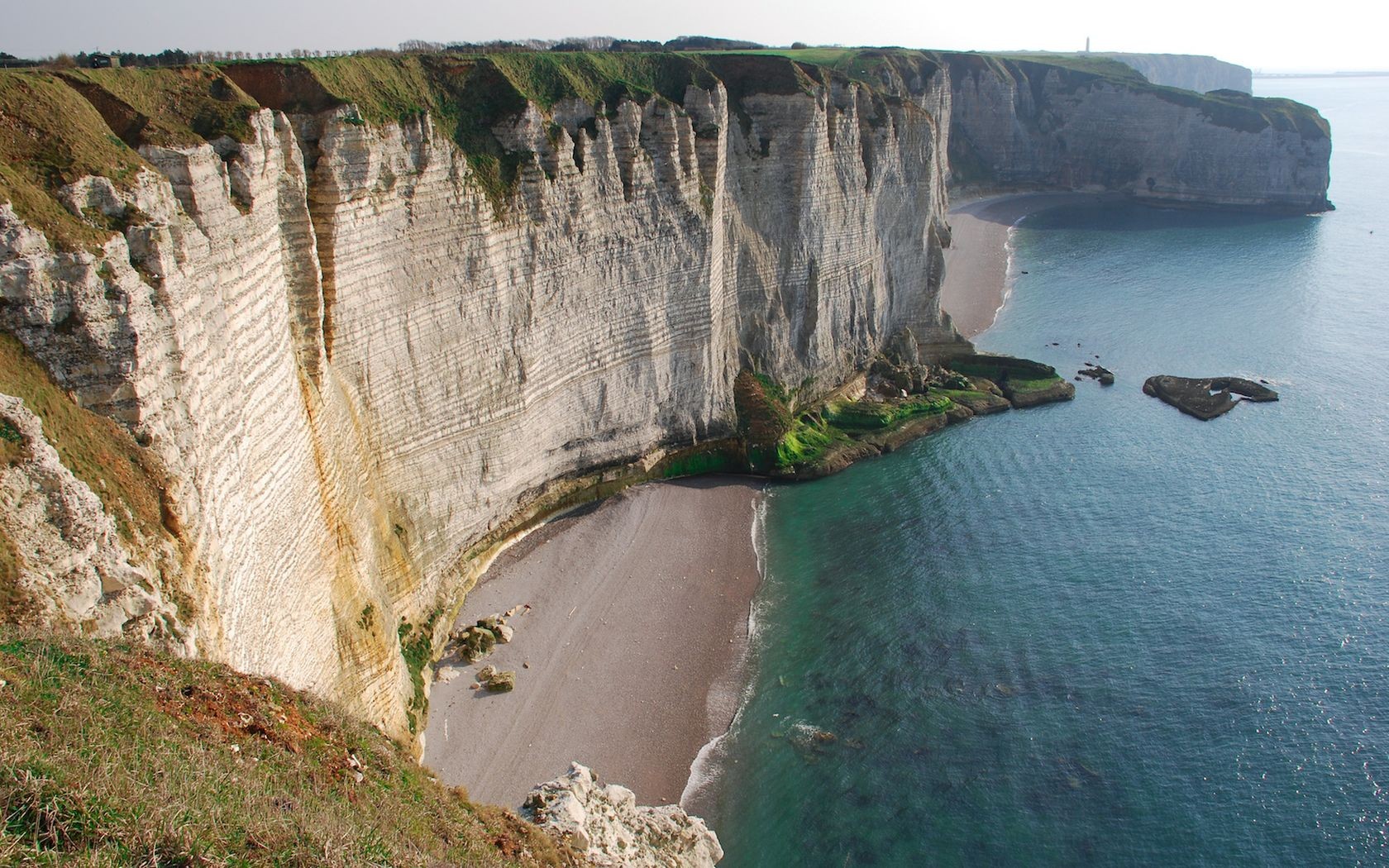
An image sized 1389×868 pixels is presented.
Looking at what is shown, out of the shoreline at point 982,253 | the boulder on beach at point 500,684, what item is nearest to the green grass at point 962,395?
the shoreline at point 982,253

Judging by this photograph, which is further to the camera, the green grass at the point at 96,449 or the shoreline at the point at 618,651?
the shoreline at the point at 618,651

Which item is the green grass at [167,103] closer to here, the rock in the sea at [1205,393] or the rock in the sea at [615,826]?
the rock in the sea at [615,826]

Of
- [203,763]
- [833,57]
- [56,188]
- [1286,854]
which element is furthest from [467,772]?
[833,57]

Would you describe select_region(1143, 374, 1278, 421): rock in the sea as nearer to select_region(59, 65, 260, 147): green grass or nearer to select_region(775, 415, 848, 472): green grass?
select_region(775, 415, 848, 472): green grass

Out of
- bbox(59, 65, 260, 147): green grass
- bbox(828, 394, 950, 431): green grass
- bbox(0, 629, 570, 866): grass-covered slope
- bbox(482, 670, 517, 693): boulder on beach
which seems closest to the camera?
bbox(0, 629, 570, 866): grass-covered slope

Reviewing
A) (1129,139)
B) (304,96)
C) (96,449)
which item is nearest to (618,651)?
(96,449)

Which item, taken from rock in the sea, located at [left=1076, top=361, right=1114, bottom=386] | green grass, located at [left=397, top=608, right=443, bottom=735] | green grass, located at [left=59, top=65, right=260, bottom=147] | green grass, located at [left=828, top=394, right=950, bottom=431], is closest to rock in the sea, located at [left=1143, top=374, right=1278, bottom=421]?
rock in the sea, located at [left=1076, top=361, right=1114, bottom=386]

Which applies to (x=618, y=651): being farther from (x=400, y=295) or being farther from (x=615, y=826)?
(x=400, y=295)

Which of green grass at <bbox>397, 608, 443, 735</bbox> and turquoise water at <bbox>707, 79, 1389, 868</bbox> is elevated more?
green grass at <bbox>397, 608, 443, 735</bbox>
